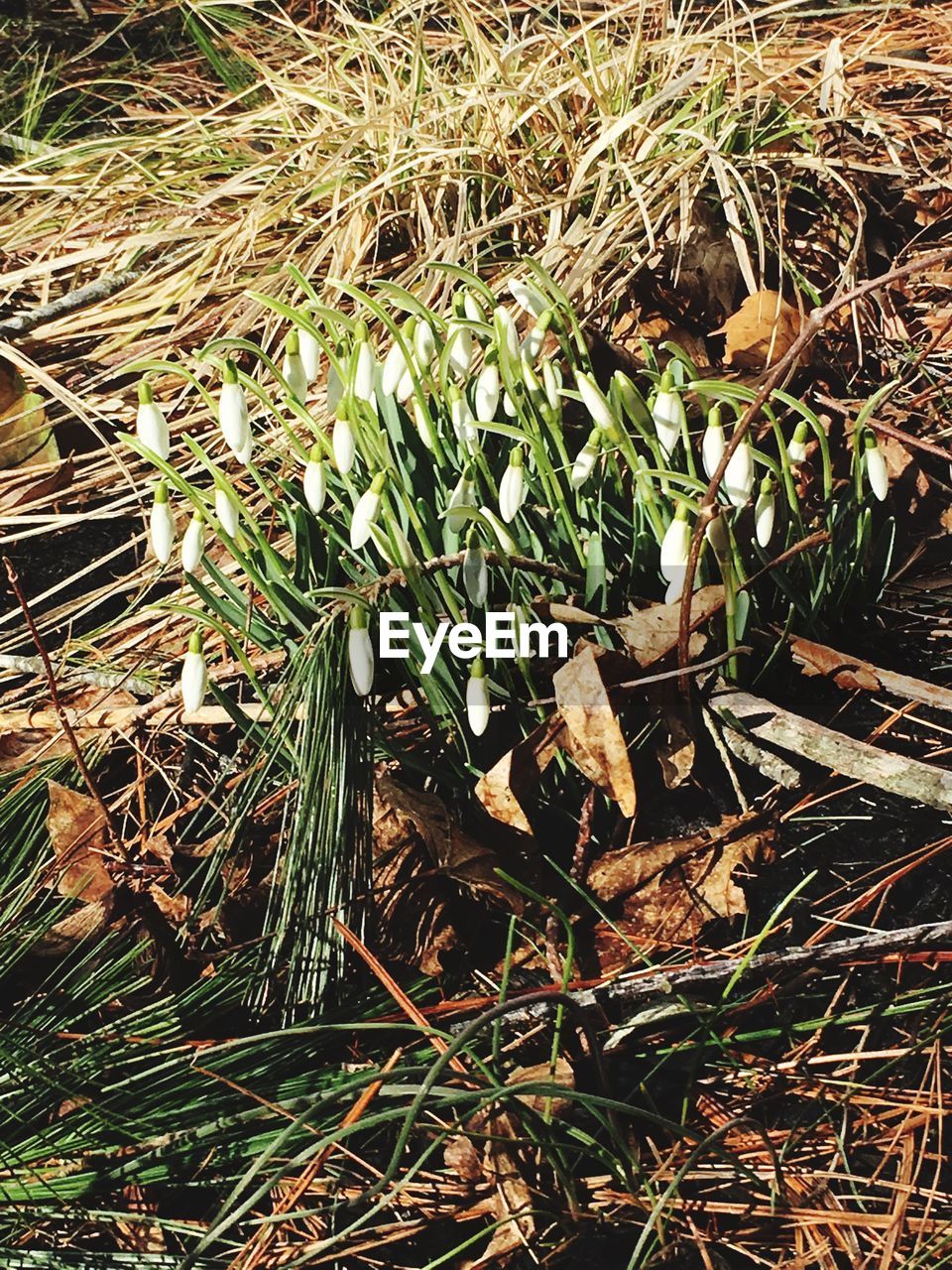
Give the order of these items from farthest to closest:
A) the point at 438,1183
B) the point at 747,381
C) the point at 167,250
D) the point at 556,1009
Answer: the point at 167,250 → the point at 747,381 → the point at 556,1009 → the point at 438,1183

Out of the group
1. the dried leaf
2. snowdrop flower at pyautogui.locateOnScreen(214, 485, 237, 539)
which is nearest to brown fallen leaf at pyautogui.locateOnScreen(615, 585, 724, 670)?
snowdrop flower at pyautogui.locateOnScreen(214, 485, 237, 539)

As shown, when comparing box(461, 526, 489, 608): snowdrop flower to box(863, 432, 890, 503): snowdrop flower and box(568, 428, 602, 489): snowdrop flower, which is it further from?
box(863, 432, 890, 503): snowdrop flower

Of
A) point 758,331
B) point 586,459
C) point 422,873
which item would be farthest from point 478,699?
point 758,331

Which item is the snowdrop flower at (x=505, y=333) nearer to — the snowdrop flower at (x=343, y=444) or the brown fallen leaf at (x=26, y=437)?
the snowdrop flower at (x=343, y=444)

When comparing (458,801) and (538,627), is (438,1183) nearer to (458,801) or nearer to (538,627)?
(458,801)

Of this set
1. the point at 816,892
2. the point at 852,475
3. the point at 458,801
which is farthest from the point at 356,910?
the point at 852,475

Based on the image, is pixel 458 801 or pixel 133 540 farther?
pixel 133 540

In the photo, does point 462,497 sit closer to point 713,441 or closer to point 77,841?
point 713,441
